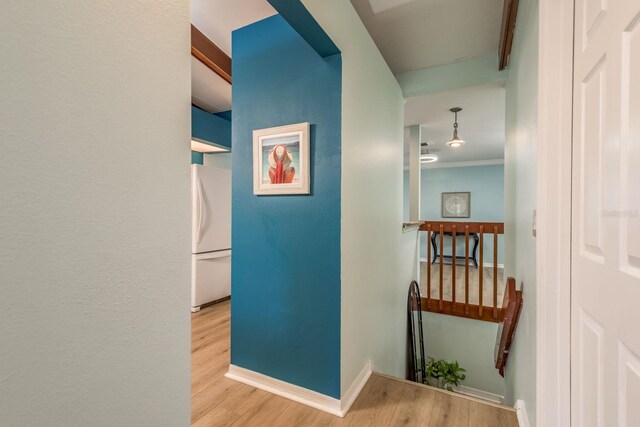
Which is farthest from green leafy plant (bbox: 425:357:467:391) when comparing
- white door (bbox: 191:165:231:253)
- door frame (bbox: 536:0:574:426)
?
white door (bbox: 191:165:231:253)

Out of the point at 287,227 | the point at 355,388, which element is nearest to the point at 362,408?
the point at 355,388

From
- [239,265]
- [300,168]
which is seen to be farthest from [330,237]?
[239,265]

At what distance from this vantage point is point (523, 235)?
5.53ft

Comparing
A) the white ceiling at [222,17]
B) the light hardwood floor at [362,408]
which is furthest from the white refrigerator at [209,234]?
the light hardwood floor at [362,408]

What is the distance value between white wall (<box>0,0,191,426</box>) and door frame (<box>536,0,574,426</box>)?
4.41 feet

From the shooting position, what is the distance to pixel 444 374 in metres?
3.60

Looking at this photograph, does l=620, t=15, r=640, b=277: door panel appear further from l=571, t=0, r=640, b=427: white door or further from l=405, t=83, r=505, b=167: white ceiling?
l=405, t=83, r=505, b=167: white ceiling

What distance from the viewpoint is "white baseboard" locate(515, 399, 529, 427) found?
154 centimetres

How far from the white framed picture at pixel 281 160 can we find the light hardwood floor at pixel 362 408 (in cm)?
135

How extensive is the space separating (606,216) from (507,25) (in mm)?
1822

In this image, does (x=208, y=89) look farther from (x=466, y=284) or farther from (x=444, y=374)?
(x=444, y=374)

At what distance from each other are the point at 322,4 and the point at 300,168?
90cm

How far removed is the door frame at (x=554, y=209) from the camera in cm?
111

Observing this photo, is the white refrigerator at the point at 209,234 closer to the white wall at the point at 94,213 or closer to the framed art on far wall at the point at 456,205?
the white wall at the point at 94,213
